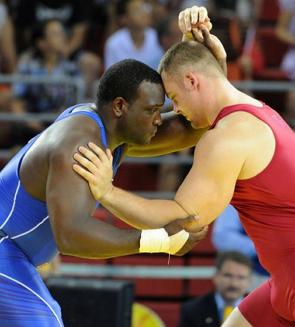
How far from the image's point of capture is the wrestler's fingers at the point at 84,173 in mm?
4035

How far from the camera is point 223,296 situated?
691 centimetres

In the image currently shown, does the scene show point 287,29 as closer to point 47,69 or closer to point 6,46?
point 47,69

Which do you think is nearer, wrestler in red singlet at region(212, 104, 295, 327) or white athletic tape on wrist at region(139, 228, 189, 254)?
white athletic tape on wrist at region(139, 228, 189, 254)

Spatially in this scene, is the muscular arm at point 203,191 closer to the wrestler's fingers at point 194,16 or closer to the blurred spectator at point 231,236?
the wrestler's fingers at point 194,16

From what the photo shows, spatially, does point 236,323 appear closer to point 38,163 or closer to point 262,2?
point 38,163

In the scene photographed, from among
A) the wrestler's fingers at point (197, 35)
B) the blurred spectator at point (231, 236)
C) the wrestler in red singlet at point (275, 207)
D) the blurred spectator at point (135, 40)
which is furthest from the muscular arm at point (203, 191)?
the blurred spectator at point (135, 40)

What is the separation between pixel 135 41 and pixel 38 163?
508 cm

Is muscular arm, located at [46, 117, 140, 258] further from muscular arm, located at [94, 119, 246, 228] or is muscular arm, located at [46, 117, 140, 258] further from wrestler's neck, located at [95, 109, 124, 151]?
wrestler's neck, located at [95, 109, 124, 151]

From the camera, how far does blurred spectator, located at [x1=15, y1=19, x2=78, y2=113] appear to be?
852cm

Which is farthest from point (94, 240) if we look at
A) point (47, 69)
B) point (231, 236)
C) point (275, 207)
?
point (47, 69)

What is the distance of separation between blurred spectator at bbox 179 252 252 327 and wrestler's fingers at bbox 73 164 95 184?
9.77 ft

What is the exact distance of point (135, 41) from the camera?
910 cm

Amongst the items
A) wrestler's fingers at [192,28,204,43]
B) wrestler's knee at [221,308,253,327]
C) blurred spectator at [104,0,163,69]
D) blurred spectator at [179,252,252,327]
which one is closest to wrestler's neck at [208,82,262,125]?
wrestler's fingers at [192,28,204,43]

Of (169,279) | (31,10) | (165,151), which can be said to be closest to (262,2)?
(31,10)
